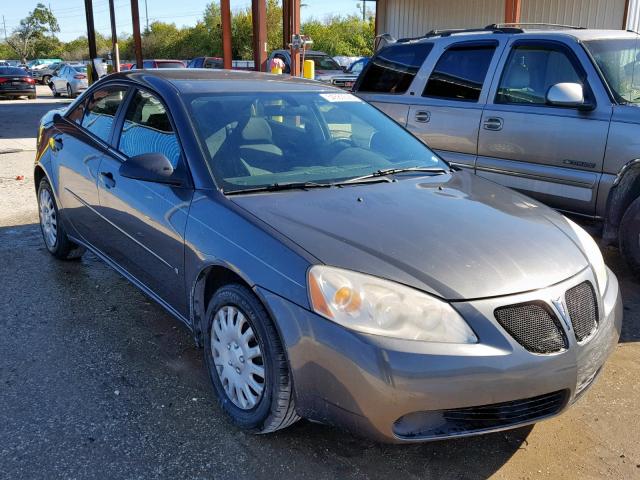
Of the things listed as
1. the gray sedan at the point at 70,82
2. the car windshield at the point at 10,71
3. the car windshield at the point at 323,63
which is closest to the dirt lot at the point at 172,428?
the car windshield at the point at 323,63

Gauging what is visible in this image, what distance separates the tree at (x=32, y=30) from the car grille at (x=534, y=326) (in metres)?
106

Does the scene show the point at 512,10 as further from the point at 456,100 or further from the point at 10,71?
the point at 10,71

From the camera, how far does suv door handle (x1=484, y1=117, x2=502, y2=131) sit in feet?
17.6

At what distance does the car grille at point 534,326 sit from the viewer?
237 centimetres

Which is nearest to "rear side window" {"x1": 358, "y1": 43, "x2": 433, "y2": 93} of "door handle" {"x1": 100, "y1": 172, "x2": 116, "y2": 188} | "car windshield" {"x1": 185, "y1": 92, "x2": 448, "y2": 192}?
"car windshield" {"x1": 185, "y1": 92, "x2": 448, "y2": 192}

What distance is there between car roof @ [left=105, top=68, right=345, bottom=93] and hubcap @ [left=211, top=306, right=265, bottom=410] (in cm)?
147

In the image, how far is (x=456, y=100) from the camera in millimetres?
5777

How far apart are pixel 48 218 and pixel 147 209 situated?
A: 2.26m

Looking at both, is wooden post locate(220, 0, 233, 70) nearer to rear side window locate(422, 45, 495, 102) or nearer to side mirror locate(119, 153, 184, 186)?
rear side window locate(422, 45, 495, 102)

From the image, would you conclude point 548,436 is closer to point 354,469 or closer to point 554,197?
point 354,469

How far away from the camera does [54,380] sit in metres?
3.34

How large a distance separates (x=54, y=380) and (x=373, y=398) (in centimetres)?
195

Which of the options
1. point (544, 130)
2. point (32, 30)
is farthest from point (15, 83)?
point (32, 30)

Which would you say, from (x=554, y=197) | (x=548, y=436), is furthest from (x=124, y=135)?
(x=554, y=197)
